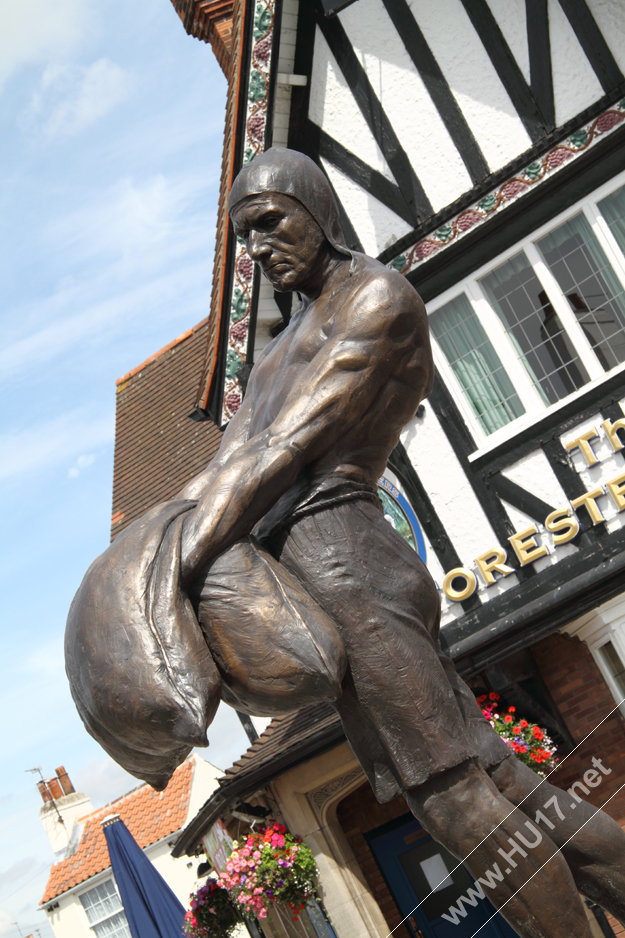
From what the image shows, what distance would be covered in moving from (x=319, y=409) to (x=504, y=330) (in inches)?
293

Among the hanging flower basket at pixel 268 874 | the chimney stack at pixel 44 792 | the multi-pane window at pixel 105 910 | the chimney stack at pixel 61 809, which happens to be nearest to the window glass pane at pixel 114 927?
the multi-pane window at pixel 105 910

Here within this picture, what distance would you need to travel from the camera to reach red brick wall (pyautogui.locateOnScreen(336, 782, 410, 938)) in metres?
12.2

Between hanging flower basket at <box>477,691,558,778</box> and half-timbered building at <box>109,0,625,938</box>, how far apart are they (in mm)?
508

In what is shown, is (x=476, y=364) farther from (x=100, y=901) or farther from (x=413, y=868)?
(x=100, y=901)

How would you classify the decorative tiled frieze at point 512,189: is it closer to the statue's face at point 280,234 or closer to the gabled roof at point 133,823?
the statue's face at point 280,234

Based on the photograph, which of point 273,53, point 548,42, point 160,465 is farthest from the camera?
point 160,465

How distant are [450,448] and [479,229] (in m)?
2.07

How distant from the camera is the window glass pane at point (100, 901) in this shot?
2794 centimetres

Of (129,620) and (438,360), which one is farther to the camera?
(438,360)

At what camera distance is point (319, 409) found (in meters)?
2.45

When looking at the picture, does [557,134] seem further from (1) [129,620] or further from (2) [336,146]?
(1) [129,620]

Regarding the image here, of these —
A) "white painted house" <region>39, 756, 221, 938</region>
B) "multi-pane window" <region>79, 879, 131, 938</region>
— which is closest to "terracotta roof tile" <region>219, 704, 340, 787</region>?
"white painted house" <region>39, 756, 221, 938</region>

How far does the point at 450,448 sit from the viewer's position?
377 inches

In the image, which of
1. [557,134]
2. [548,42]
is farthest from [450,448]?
[548,42]
